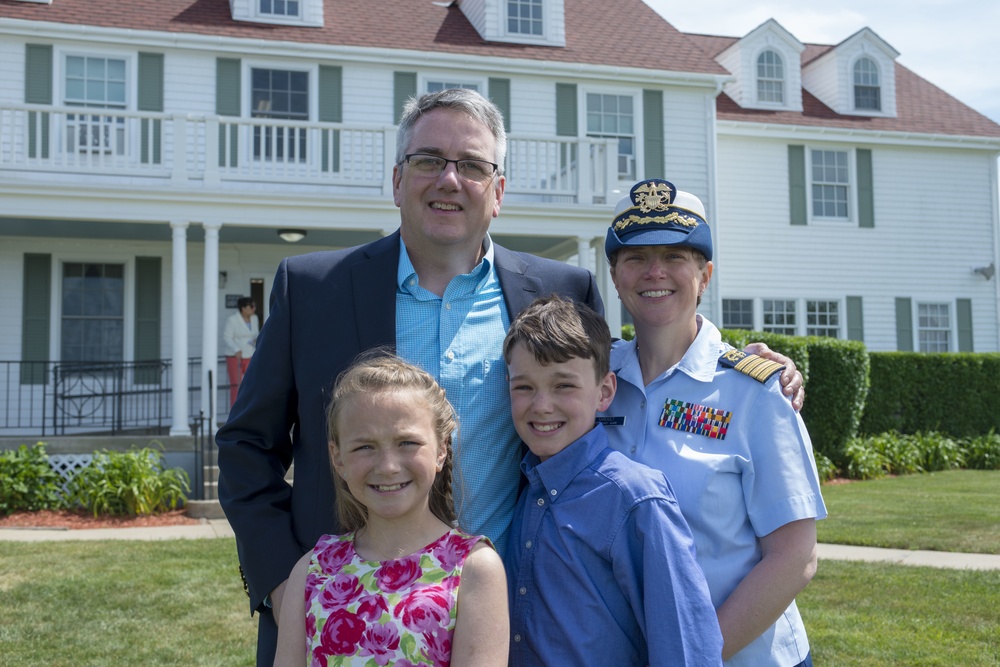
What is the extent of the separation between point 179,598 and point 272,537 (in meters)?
4.18

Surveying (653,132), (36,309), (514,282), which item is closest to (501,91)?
(653,132)

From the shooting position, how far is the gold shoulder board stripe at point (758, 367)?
7.59 ft

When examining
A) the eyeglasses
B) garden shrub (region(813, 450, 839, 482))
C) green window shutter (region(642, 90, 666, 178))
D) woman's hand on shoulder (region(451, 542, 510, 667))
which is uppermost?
green window shutter (region(642, 90, 666, 178))

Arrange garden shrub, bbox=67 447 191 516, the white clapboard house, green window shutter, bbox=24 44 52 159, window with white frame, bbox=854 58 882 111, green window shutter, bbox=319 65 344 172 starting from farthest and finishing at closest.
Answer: window with white frame, bbox=854 58 882 111, green window shutter, bbox=319 65 344 172, green window shutter, bbox=24 44 52 159, the white clapboard house, garden shrub, bbox=67 447 191 516

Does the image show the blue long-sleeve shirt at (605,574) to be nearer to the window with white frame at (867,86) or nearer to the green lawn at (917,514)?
the green lawn at (917,514)

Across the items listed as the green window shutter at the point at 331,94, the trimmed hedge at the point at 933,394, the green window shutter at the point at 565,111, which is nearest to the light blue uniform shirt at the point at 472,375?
the green window shutter at the point at 331,94

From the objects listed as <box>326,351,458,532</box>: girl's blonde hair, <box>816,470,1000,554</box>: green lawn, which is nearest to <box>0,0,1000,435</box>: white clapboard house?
<box>816,470,1000,554</box>: green lawn

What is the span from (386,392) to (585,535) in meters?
0.57

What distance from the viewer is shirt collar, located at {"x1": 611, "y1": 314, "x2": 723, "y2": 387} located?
238cm

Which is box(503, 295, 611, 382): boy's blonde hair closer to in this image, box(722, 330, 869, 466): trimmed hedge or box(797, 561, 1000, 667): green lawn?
box(797, 561, 1000, 667): green lawn

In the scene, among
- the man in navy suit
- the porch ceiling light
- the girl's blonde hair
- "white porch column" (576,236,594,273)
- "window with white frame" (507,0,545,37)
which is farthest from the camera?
"window with white frame" (507,0,545,37)

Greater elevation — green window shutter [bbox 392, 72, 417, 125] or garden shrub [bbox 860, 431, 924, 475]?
green window shutter [bbox 392, 72, 417, 125]

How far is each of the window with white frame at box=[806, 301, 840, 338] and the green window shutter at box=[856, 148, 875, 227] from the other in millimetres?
1753

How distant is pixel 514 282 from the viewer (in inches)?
106
